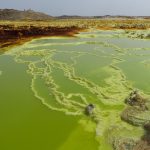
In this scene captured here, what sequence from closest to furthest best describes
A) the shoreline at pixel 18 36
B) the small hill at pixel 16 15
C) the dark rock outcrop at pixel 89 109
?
the dark rock outcrop at pixel 89 109
the shoreline at pixel 18 36
the small hill at pixel 16 15

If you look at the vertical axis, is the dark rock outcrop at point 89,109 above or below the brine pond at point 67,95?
above

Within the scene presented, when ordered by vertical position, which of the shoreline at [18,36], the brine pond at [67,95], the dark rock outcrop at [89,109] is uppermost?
the dark rock outcrop at [89,109]

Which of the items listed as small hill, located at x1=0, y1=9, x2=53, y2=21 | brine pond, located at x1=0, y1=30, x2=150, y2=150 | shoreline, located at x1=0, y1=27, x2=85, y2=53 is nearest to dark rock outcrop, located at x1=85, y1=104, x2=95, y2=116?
brine pond, located at x1=0, y1=30, x2=150, y2=150

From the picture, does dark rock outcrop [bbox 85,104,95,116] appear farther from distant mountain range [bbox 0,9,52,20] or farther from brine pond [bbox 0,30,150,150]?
distant mountain range [bbox 0,9,52,20]

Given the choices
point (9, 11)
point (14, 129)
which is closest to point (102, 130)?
point (14, 129)

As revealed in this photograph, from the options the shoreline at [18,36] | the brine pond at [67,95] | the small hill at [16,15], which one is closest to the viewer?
the brine pond at [67,95]

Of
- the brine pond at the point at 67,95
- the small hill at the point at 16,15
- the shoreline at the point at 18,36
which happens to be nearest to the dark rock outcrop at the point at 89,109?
the brine pond at the point at 67,95

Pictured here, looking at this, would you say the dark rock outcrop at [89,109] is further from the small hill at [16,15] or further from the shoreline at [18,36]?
the small hill at [16,15]

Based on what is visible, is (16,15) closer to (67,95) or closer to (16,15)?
(16,15)

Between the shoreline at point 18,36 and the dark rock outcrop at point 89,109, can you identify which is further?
the shoreline at point 18,36
